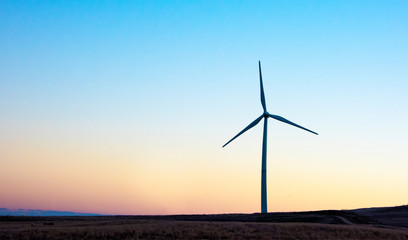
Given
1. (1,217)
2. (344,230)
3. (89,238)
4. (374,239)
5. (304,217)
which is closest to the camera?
(89,238)

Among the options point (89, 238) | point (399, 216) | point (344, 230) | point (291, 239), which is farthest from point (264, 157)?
point (89, 238)

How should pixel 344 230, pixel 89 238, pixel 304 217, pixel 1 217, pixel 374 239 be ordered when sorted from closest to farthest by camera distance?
pixel 89 238 → pixel 374 239 → pixel 344 230 → pixel 304 217 → pixel 1 217

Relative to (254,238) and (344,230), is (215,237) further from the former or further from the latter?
(344,230)

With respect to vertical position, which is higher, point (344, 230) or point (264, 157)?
point (264, 157)

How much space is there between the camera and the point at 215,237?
142ft

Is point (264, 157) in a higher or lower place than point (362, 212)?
higher

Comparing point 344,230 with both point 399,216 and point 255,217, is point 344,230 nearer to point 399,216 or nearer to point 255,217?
point 255,217

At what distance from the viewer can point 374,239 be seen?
4588cm

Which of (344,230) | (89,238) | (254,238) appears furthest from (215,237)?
(344,230)

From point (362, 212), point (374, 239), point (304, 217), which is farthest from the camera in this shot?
point (362, 212)

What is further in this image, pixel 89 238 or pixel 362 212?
pixel 362 212

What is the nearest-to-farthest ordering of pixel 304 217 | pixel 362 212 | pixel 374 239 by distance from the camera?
pixel 374 239 → pixel 304 217 → pixel 362 212

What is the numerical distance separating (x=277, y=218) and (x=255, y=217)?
3.65 meters

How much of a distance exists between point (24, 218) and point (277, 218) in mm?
35347
